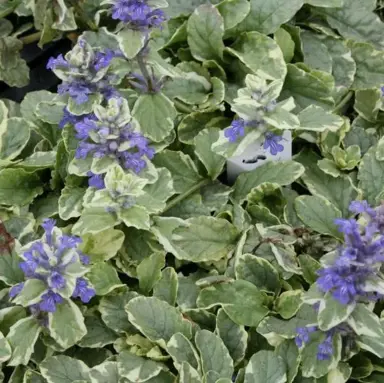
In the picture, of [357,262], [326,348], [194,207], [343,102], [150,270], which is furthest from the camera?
[343,102]

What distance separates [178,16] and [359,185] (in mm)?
652

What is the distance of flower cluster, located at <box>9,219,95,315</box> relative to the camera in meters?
1.23

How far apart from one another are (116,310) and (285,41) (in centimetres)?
80

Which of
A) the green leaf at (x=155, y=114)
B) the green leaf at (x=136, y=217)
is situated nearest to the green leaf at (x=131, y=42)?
the green leaf at (x=155, y=114)

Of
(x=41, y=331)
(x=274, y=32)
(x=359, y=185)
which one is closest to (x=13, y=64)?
(x=274, y=32)

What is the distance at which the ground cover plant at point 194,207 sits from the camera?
1.25m

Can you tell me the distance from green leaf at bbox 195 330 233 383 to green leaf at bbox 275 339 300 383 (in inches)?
4.0

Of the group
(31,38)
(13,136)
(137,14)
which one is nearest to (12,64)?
(31,38)

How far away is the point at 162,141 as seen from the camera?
158 centimetres

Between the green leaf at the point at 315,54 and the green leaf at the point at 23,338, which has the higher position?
the green leaf at the point at 315,54

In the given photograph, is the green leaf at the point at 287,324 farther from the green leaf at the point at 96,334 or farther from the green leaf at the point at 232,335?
the green leaf at the point at 96,334

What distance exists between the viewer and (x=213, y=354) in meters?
1.27

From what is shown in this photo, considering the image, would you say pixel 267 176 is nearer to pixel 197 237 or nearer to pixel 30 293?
pixel 197 237

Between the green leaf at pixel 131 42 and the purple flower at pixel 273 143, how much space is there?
0.32 m
